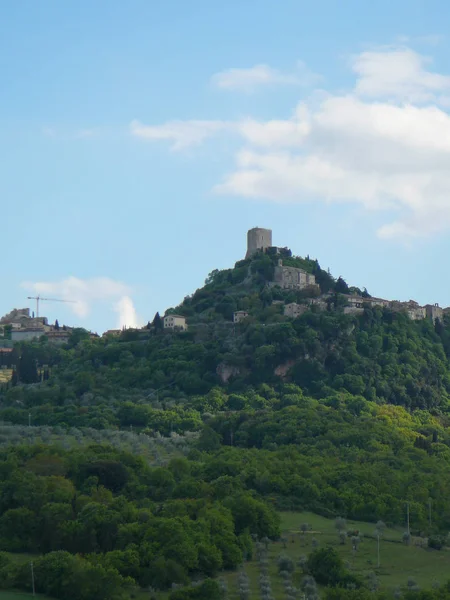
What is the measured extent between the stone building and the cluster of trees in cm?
5643

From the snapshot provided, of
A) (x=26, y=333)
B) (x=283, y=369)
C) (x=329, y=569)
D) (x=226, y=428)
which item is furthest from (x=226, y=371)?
(x=329, y=569)

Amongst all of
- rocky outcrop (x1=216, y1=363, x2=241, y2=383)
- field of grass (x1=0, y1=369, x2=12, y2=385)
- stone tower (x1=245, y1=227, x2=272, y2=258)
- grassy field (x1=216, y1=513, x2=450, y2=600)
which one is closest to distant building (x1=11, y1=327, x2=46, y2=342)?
field of grass (x1=0, y1=369, x2=12, y2=385)

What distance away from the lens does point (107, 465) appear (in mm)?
75312

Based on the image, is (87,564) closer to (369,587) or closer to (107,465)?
(369,587)

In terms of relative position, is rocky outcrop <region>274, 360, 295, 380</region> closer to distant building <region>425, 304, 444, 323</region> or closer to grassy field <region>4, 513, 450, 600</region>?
distant building <region>425, 304, 444, 323</region>

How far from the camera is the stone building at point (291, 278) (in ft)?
444

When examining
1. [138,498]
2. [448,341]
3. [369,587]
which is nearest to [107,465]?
[138,498]

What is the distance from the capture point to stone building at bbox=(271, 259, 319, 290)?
444ft

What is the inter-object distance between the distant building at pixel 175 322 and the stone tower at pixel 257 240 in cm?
1845

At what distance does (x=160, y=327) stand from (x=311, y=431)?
39.8 meters

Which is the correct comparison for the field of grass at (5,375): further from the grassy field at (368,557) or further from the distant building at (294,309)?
the grassy field at (368,557)

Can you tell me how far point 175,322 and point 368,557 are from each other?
237 ft

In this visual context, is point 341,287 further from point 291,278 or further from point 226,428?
point 226,428

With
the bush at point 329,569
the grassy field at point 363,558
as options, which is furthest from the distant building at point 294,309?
the bush at point 329,569
